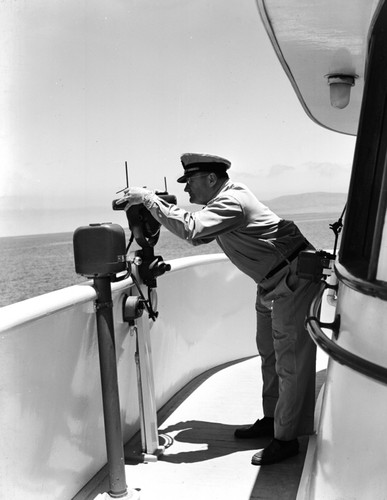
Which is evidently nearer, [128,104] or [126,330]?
[126,330]

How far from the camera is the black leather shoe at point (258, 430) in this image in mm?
3385

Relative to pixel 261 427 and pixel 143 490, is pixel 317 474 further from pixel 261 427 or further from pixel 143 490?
pixel 261 427

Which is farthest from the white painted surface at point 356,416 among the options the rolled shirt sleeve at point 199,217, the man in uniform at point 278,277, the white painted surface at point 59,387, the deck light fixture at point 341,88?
the deck light fixture at point 341,88

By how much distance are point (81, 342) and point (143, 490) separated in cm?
76

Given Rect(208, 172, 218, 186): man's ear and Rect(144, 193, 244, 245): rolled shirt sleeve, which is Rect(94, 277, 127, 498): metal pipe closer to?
Rect(144, 193, 244, 245): rolled shirt sleeve

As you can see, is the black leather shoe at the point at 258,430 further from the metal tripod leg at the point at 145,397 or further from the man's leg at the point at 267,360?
the metal tripod leg at the point at 145,397

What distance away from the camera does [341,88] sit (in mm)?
3131

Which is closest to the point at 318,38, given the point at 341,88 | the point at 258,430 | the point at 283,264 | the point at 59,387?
the point at 341,88

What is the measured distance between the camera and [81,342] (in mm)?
2670

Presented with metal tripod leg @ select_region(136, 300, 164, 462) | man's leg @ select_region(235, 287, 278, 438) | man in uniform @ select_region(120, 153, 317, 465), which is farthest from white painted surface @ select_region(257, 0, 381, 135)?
metal tripod leg @ select_region(136, 300, 164, 462)

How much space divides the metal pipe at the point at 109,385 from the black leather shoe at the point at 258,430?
0.95m

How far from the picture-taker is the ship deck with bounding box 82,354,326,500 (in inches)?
109

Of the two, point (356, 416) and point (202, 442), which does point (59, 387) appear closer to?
point (202, 442)

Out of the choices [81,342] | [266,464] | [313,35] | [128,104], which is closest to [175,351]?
[266,464]
